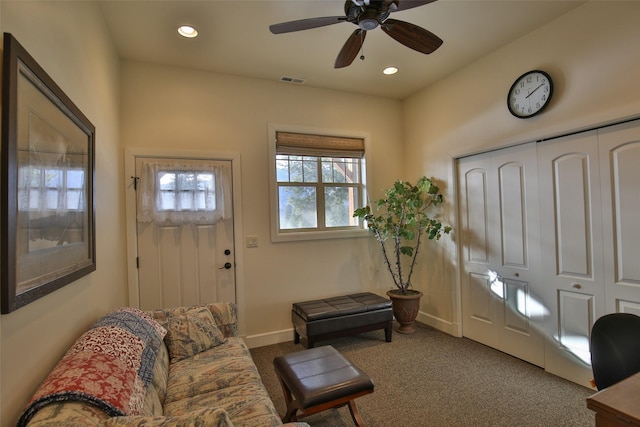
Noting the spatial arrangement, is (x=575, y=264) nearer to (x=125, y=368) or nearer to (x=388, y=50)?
(x=388, y=50)

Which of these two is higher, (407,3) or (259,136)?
(407,3)

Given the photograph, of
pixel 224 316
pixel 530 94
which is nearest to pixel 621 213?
pixel 530 94

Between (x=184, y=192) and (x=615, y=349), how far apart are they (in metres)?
3.40

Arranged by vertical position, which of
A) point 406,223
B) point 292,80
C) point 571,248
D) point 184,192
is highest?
point 292,80

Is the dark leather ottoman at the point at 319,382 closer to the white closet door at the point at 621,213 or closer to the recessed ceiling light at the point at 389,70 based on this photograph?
the white closet door at the point at 621,213

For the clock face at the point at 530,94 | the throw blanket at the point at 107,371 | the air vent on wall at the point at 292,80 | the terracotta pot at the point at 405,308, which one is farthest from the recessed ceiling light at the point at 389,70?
the throw blanket at the point at 107,371

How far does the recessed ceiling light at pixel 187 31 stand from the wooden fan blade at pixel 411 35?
1676 millimetres

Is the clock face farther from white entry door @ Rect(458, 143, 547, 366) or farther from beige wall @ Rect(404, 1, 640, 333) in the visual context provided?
white entry door @ Rect(458, 143, 547, 366)

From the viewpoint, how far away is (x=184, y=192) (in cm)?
316

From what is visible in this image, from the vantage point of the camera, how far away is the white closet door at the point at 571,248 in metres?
2.38

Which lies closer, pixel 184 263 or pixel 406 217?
Result: pixel 184 263

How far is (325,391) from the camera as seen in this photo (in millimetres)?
1740

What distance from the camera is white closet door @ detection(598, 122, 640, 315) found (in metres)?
2.16

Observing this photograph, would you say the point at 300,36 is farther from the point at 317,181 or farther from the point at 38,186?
the point at 38,186
